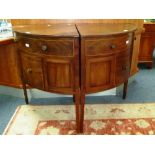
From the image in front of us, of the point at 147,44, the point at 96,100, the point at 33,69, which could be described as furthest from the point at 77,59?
the point at 147,44

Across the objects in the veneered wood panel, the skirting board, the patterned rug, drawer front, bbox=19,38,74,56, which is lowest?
the patterned rug

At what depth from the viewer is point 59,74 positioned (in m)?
1.39

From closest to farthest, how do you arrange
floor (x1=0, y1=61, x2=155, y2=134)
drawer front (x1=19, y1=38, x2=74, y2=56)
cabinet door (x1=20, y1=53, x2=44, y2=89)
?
1. drawer front (x1=19, y1=38, x2=74, y2=56)
2. cabinet door (x1=20, y1=53, x2=44, y2=89)
3. floor (x1=0, y1=61, x2=155, y2=134)

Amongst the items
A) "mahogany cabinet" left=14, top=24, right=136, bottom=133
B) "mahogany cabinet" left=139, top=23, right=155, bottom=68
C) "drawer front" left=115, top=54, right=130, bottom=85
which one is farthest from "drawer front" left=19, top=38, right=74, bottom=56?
"mahogany cabinet" left=139, top=23, right=155, bottom=68

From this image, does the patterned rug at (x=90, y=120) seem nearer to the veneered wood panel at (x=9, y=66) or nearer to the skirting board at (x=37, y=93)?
the skirting board at (x=37, y=93)

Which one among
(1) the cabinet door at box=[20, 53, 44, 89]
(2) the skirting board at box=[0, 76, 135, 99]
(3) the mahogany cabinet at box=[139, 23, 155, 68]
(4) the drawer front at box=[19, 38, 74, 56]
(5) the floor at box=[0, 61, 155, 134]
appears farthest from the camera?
(3) the mahogany cabinet at box=[139, 23, 155, 68]

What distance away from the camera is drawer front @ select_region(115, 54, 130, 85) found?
4.73ft

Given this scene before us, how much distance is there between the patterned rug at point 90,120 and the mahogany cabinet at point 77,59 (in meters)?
0.17

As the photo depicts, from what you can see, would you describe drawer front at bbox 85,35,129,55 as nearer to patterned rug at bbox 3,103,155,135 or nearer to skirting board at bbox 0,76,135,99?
patterned rug at bbox 3,103,155,135

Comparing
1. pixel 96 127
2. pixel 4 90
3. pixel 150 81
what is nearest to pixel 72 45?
pixel 96 127

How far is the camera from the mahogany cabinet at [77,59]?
1282 mm

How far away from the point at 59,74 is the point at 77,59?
187 mm

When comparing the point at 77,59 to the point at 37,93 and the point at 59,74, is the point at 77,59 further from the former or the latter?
the point at 37,93

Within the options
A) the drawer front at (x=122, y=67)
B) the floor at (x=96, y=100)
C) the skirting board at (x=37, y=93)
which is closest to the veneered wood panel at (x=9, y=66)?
the skirting board at (x=37, y=93)
